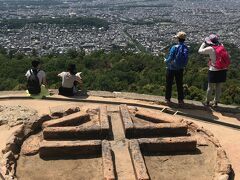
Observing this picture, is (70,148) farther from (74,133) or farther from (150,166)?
(150,166)

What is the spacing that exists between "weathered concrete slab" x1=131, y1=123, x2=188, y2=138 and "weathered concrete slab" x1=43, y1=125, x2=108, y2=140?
0.66 metres

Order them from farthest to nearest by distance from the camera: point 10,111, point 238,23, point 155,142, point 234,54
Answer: point 238,23, point 234,54, point 10,111, point 155,142

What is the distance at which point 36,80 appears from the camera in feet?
36.5

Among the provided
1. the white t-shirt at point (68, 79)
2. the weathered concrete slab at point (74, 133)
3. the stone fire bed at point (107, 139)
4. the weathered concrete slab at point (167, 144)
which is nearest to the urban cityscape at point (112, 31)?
the white t-shirt at point (68, 79)

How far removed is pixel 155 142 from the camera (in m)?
7.86

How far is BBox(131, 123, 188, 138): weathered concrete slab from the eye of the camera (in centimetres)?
829

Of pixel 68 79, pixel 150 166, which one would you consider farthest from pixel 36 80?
pixel 150 166

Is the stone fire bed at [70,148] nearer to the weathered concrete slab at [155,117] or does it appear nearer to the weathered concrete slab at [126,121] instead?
the weathered concrete slab at [126,121]

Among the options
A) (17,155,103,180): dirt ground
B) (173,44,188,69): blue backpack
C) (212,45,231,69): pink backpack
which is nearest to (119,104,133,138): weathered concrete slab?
(17,155,103,180): dirt ground

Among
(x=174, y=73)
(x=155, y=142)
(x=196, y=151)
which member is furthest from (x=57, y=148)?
(x=174, y=73)

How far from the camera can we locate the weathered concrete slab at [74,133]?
8086mm

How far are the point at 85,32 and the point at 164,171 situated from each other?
87.0 meters

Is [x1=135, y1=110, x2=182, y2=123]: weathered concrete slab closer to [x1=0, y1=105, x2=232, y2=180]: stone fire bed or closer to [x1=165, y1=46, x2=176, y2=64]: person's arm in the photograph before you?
[x1=0, y1=105, x2=232, y2=180]: stone fire bed

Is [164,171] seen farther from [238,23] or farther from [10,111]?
[238,23]
